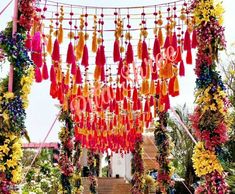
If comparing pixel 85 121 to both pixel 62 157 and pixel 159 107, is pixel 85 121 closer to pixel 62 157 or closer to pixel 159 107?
pixel 62 157

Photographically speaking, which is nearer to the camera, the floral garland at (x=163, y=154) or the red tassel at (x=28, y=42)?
the red tassel at (x=28, y=42)

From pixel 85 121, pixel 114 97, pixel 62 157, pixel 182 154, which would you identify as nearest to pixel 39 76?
pixel 114 97

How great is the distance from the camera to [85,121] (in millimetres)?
17094

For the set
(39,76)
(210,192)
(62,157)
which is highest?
(39,76)

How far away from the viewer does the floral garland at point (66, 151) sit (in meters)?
14.1

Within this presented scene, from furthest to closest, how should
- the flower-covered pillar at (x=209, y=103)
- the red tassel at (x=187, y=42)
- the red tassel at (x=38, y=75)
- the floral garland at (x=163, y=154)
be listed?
the floral garland at (x=163, y=154), the red tassel at (x=38, y=75), the red tassel at (x=187, y=42), the flower-covered pillar at (x=209, y=103)

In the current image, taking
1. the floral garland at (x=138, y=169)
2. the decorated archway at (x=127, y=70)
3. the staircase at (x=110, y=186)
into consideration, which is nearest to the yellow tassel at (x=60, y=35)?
the decorated archway at (x=127, y=70)

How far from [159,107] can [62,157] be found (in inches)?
139

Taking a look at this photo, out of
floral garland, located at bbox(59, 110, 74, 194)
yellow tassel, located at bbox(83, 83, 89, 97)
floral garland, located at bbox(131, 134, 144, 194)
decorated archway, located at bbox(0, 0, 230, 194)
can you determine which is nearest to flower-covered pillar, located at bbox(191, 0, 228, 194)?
decorated archway, located at bbox(0, 0, 230, 194)

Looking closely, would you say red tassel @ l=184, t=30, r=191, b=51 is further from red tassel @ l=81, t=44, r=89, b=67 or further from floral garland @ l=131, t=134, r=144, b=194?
floral garland @ l=131, t=134, r=144, b=194

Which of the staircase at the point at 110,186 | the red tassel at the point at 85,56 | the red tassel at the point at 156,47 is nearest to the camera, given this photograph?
the red tassel at the point at 85,56

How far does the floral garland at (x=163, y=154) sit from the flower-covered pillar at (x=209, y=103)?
5.99 m

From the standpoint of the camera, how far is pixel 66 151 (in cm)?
1431

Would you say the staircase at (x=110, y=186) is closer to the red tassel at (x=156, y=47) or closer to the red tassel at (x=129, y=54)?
the red tassel at (x=129, y=54)
